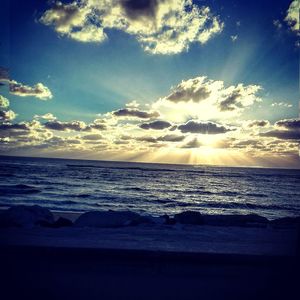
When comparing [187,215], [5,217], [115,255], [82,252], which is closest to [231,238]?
[115,255]

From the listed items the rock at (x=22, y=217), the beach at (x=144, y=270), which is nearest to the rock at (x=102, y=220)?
the rock at (x=22, y=217)

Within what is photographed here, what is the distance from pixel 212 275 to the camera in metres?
2.89

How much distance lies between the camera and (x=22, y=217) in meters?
5.97

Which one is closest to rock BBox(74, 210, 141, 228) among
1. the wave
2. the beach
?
the beach

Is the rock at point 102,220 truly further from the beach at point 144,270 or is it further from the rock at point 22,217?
the beach at point 144,270

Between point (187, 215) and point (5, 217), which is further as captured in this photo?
point (187, 215)

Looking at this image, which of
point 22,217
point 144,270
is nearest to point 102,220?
point 22,217

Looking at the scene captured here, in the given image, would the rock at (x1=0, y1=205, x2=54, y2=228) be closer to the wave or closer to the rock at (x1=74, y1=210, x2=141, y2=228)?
the rock at (x1=74, y1=210, x2=141, y2=228)

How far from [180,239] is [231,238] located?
990 mm

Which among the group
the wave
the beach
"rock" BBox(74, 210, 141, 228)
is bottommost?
the wave

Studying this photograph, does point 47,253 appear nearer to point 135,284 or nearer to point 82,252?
point 82,252

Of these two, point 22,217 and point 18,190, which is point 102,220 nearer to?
point 22,217

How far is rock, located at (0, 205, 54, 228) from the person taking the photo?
5465 mm

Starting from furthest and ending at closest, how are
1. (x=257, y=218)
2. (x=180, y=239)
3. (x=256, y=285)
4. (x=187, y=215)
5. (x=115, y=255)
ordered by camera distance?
(x=257, y=218) < (x=187, y=215) < (x=180, y=239) < (x=115, y=255) < (x=256, y=285)
